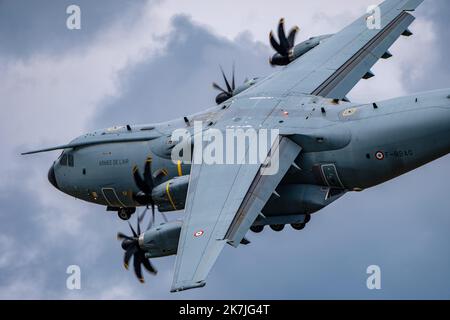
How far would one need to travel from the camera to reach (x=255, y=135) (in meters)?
65.4

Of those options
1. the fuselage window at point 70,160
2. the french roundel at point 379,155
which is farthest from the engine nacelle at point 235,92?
the french roundel at point 379,155

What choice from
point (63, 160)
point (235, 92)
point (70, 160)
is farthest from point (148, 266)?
point (235, 92)

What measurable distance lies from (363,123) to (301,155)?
3.35 metres

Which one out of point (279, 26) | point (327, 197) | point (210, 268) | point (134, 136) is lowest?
point (210, 268)

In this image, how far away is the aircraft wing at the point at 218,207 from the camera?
187 feet

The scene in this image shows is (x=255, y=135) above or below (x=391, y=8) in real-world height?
below

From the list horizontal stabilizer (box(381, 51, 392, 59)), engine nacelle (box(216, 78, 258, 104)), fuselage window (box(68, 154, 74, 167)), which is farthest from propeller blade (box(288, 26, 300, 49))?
fuselage window (box(68, 154, 74, 167))

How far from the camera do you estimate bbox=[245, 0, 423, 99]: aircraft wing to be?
231 ft

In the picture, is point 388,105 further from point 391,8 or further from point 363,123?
point 391,8

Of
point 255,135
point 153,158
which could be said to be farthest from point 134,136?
point 255,135

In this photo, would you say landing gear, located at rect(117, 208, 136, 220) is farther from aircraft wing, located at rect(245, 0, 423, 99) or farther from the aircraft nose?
aircraft wing, located at rect(245, 0, 423, 99)

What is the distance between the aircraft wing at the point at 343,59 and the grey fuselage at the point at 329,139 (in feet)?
6.94

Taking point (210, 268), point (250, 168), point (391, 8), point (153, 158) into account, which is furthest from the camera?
point (391, 8)

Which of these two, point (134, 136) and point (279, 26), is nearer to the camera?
point (134, 136)
